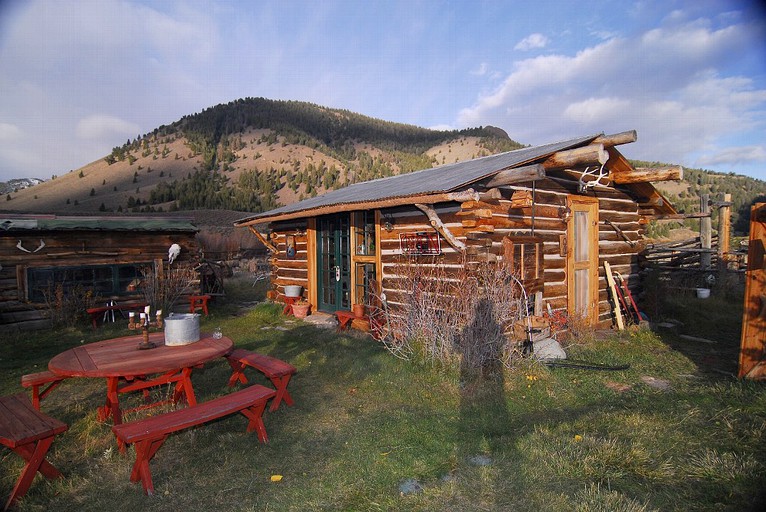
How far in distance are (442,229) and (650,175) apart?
15.3ft

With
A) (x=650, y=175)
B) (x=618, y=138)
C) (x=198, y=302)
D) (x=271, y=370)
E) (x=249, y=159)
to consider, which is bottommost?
(x=198, y=302)

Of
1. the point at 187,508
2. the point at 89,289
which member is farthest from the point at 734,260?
the point at 89,289

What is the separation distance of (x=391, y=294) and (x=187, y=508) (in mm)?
5741

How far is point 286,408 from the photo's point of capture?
5207 millimetres

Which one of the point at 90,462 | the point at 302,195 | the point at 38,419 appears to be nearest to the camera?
the point at 38,419

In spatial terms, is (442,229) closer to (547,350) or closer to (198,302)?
(547,350)

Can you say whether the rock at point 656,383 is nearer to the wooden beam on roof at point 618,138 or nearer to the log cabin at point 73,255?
the wooden beam on roof at point 618,138

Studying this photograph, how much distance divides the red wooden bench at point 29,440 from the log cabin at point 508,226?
4.71m

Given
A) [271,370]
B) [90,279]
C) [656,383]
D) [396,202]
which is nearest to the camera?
[271,370]

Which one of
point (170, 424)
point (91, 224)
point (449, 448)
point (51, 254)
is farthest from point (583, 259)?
point (51, 254)

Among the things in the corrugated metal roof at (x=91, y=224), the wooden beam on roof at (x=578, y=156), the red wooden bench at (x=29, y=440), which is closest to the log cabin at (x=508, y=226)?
the wooden beam on roof at (x=578, y=156)

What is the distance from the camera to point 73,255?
1119 centimetres

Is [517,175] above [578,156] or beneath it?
beneath

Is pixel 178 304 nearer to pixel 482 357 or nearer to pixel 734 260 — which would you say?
pixel 482 357
